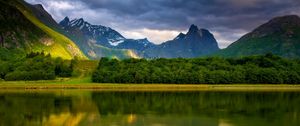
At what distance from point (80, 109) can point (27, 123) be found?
21.7 metres

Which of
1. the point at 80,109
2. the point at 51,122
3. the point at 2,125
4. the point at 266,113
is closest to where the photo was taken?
the point at 2,125

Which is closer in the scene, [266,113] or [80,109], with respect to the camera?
[266,113]

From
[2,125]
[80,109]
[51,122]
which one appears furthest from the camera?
[80,109]

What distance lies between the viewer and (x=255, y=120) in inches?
2420

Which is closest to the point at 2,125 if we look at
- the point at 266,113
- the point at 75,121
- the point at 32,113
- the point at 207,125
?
the point at 75,121

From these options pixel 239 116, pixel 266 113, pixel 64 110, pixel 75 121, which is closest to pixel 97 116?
pixel 75 121

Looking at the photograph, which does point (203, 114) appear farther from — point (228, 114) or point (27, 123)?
point (27, 123)

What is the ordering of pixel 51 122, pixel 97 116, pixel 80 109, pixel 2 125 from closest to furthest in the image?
pixel 2 125, pixel 51 122, pixel 97 116, pixel 80 109

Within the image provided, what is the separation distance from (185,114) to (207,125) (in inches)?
578

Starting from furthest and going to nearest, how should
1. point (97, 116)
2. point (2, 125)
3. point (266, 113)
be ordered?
1. point (266, 113)
2. point (97, 116)
3. point (2, 125)

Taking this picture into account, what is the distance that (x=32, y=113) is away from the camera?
70188mm

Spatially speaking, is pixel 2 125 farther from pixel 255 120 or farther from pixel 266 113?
pixel 266 113

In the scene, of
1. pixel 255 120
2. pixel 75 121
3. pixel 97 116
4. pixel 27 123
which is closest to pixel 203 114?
pixel 255 120

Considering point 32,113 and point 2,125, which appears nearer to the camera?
point 2,125
